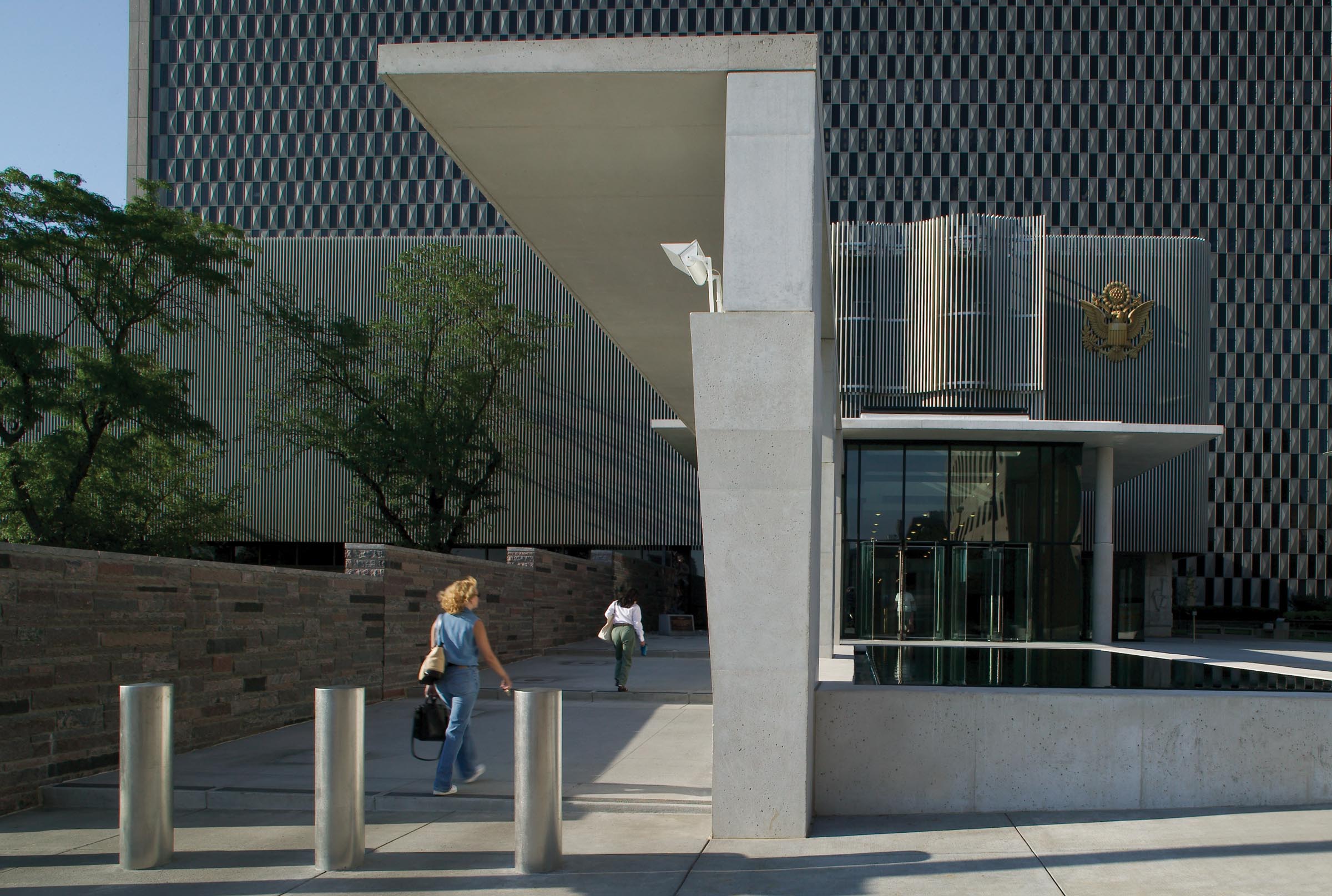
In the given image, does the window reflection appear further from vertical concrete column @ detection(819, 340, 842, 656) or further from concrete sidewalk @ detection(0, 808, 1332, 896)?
concrete sidewalk @ detection(0, 808, 1332, 896)

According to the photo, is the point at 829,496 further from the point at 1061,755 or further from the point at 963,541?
the point at 963,541

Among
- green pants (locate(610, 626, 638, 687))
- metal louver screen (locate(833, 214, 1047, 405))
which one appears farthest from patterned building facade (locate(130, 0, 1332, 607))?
green pants (locate(610, 626, 638, 687))

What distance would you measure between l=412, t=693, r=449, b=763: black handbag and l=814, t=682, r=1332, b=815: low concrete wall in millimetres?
2806

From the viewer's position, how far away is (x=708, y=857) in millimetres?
7207

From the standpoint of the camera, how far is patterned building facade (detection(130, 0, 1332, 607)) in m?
71.5

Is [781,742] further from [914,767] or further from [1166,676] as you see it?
[1166,676]

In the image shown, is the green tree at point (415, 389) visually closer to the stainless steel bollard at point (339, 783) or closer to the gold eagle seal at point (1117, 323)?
the gold eagle seal at point (1117, 323)

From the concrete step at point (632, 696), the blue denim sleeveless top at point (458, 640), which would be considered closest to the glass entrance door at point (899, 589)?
the concrete step at point (632, 696)

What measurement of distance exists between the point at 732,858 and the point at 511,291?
34614 millimetres

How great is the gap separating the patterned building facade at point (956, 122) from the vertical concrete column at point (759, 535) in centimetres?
6447

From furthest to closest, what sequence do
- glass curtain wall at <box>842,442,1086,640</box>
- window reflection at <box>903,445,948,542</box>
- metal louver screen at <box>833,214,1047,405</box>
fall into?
1. metal louver screen at <box>833,214,1047,405</box>
2. window reflection at <box>903,445,948,542</box>
3. glass curtain wall at <box>842,442,1086,640</box>

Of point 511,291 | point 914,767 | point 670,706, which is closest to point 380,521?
point 511,291

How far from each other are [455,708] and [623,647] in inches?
292

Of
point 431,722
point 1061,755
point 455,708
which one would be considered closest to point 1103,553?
point 1061,755
